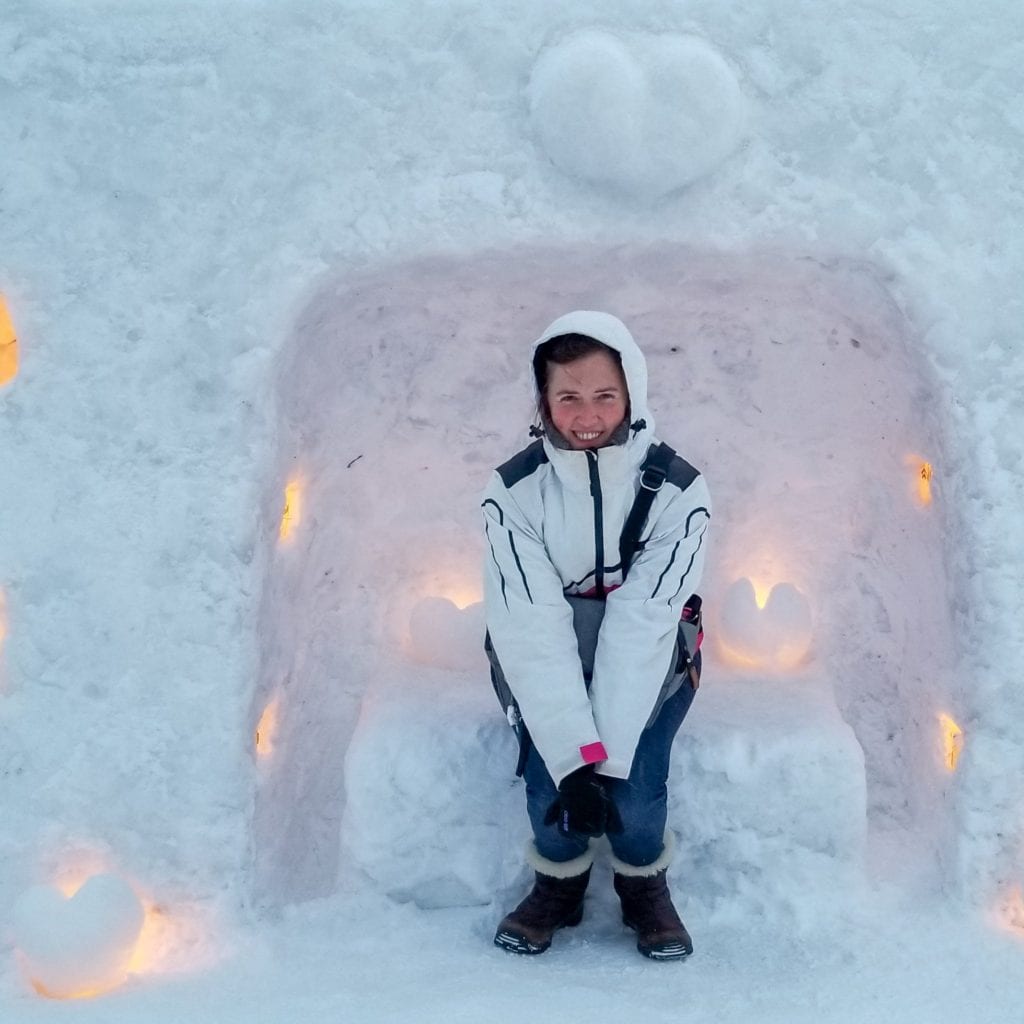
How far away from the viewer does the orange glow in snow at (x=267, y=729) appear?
6.58 ft

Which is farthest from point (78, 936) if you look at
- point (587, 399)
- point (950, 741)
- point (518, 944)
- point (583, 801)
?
point (950, 741)

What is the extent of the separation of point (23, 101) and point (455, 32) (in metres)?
0.79

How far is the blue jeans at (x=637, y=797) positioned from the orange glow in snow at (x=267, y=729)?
0.53 metres

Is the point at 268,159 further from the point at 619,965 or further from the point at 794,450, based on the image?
the point at 619,965

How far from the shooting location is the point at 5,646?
1863mm

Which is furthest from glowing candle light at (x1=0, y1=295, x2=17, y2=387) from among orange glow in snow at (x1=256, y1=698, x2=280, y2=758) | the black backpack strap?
the black backpack strap

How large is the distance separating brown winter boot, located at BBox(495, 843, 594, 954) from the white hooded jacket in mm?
273

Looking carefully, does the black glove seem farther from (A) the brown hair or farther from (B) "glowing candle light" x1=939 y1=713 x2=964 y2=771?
(B) "glowing candle light" x1=939 y1=713 x2=964 y2=771

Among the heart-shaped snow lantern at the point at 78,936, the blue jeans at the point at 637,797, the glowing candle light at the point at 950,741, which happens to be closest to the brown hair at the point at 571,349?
the blue jeans at the point at 637,797

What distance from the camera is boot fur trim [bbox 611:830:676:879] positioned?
1.81 meters

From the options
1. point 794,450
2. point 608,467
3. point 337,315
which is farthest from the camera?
point 794,450

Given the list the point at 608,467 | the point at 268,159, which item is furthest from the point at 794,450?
the point at 268,159

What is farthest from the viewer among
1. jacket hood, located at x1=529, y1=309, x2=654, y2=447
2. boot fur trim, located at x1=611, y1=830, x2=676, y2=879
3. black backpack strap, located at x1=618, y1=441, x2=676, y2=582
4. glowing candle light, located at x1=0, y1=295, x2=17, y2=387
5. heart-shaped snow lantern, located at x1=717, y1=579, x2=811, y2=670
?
heart-shaped snow lantern, located at x1=717, y1=579, x2=811, y2=670

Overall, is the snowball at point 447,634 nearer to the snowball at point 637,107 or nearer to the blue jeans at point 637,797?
the blue jeans at point 637,797
